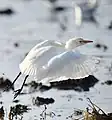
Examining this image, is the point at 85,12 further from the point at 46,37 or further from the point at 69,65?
the point at 69,65

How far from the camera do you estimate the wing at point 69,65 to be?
603 centimetres

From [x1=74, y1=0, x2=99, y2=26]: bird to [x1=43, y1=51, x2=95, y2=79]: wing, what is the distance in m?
3.47

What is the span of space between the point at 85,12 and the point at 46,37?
113 centimetres

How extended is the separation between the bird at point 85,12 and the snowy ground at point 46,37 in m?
0.09

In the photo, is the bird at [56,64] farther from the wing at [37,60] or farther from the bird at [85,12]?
the bird at [85,12]

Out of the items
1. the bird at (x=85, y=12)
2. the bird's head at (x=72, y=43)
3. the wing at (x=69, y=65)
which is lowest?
the wing at (x=69, y=65)

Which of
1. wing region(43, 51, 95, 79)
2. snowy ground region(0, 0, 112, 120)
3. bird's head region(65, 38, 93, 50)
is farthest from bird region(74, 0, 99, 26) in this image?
wing region(43, 51, 95, 79)

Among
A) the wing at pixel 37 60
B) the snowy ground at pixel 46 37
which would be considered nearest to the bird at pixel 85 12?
the snowy ground at pixel 46 37

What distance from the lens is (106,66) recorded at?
25.4 ft

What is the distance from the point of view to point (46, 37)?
8961 millimetres

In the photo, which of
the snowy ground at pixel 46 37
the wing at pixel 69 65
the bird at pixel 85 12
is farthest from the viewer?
the bird at pixel 85 12

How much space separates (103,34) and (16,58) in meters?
1.51

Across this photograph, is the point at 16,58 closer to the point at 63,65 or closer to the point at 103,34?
the point at 103,34

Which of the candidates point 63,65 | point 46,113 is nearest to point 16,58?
point 46,113
